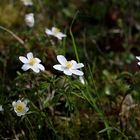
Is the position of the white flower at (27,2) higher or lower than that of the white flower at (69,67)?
higher

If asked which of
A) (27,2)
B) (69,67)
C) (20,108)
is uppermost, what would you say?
(27,2)

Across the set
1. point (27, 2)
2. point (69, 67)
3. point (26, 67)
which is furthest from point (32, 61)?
point (27, 2)

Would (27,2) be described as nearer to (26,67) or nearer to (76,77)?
(76,77)

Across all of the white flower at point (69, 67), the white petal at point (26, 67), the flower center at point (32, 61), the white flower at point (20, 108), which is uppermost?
the flower center at point (32, 61)

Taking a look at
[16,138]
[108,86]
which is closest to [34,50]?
[108,86]

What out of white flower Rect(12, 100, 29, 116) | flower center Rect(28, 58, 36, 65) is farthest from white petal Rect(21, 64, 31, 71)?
white flower Rect(12, 100, 29, 116)

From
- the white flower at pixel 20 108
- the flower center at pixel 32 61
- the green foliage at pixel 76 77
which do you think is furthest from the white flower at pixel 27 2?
the white flower at pixel 20 108

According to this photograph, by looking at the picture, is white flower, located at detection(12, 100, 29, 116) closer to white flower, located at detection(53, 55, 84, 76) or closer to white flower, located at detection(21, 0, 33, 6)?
white flower, located at detection(53, 55, 84, 76)

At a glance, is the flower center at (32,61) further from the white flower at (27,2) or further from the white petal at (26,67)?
the white flower at (27,2)

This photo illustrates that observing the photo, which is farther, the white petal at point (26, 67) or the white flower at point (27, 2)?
the white flower at point (27, 2)

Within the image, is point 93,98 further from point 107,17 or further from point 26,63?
point 107,17
